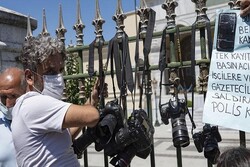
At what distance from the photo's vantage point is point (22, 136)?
1981mm

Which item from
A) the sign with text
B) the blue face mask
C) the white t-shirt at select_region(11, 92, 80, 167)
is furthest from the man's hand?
the blue face mask

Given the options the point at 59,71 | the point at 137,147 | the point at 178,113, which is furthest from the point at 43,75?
the point at 178,113

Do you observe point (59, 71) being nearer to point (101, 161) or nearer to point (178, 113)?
point (178, 113)

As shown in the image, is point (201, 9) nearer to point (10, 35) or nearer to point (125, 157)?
point (125, 157)

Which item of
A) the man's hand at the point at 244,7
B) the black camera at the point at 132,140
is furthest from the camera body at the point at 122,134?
the man's hand at the point at 244,7

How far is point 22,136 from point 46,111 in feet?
0.83

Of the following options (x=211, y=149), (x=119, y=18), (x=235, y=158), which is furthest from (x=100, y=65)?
(x=235, y=158)

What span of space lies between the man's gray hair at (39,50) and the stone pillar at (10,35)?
1.52 meters

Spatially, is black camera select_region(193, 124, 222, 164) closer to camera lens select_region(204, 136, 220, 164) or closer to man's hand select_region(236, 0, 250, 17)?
camera lens select_region(204, 136, 220, 164)

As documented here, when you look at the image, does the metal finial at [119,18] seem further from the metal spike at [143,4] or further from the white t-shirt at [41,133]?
the white t-shirt at [41,133]

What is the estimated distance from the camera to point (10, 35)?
3.69m

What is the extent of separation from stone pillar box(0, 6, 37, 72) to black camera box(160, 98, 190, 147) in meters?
1.95

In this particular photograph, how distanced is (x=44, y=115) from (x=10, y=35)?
2096 millimetres

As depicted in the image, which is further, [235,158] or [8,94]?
[8,94]
